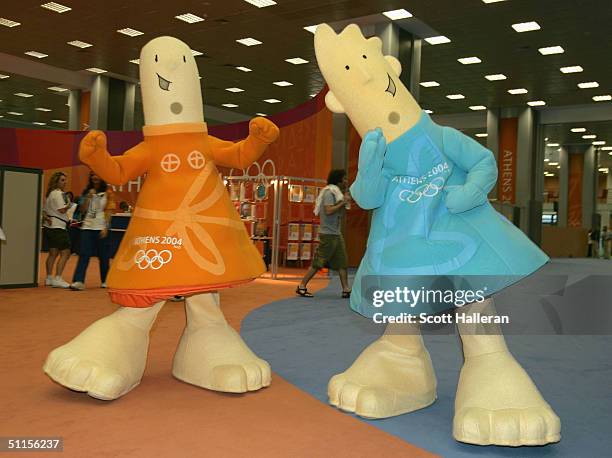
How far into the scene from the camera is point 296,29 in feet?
37.3

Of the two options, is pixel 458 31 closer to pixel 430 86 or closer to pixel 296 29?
pixel 296 29

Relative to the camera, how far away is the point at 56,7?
10680 millimetres

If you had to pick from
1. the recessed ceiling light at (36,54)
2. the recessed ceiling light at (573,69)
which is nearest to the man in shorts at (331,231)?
the recessed ceiling light at (573,69)

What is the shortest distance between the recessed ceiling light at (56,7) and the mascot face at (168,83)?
343 inches

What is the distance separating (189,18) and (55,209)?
503 cm

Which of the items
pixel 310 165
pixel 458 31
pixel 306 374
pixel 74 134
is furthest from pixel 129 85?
pixel 306 374

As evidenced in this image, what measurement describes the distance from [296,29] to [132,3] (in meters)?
2.87

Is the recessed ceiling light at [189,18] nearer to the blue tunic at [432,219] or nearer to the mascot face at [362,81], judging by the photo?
the mascot face at [362,81]

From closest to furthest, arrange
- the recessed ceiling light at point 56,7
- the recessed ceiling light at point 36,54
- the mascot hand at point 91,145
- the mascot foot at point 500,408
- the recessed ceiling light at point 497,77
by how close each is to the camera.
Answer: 1. the mascot foot at point 500,408
2. the mascot hand at point 91,145
3. the recessed ceiling light at point 56,7
4. the recessed ceiling light at point 36,54
5. the recessed ceiling light at point 497,77

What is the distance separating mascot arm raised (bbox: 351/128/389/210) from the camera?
8.09 ft

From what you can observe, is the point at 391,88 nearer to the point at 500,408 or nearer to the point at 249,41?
the point at 500,408

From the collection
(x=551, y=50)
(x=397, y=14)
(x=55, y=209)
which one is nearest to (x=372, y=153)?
(x=55, y=209)

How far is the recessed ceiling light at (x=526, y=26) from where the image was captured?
10.6m

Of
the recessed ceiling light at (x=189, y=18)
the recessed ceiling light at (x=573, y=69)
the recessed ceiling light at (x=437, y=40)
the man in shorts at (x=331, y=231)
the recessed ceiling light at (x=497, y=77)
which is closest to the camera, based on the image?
the man in shorts at (x=331, y=231)
